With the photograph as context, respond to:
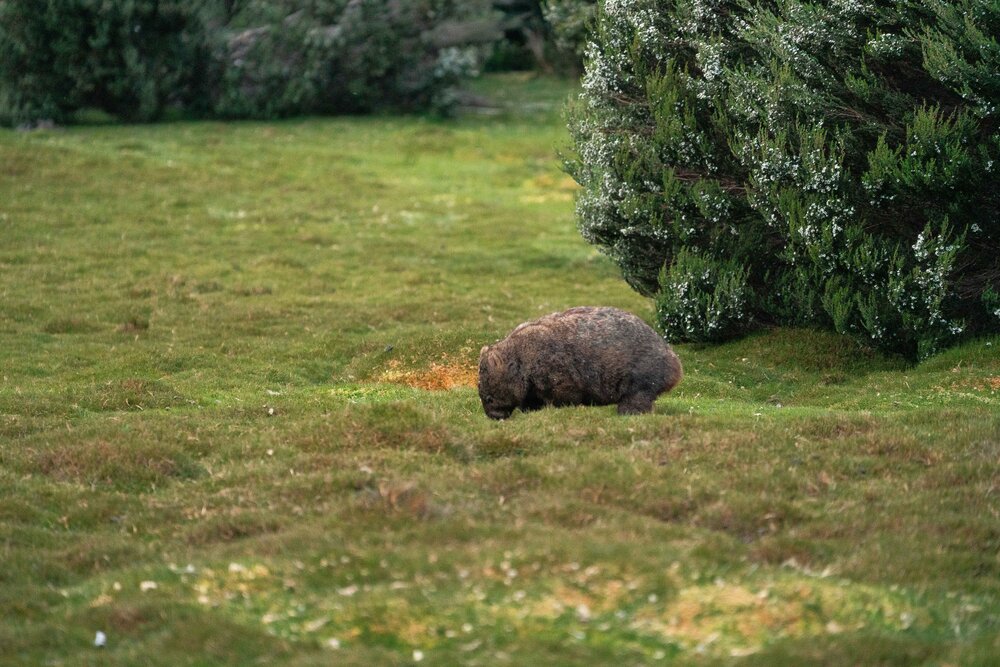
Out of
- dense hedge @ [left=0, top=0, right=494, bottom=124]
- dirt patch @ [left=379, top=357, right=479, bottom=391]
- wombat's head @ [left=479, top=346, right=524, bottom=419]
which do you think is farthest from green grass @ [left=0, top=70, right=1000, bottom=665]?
dense hedge @ [left=0, top=0, right=494, bottom=124]

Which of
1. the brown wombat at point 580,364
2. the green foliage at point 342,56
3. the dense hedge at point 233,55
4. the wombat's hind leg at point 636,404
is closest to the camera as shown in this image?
the brown wombat at point 580,364

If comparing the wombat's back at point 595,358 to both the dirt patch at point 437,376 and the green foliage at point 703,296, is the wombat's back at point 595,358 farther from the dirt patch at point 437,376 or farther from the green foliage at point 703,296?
the green foliage at point 703,296

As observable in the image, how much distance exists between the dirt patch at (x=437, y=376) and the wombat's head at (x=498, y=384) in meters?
4.02

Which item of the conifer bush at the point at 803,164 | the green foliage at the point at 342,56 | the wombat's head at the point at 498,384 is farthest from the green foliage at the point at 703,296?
the green foliage at the point at 342,56

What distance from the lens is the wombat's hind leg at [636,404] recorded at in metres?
14.5

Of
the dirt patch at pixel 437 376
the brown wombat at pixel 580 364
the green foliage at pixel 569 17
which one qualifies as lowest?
the dirt patch at pixel 437 376

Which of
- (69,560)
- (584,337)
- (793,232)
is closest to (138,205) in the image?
(793,232)

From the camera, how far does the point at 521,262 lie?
29641 millimetres

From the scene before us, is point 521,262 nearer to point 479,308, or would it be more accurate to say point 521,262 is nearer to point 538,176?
point 479,308

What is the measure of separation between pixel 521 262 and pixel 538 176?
1016 cm

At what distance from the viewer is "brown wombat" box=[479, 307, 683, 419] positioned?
14.4 metres

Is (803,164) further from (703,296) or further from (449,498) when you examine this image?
(449,498)

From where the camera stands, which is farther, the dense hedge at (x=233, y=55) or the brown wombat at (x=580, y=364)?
the dense hedge at (x=233, y=55)

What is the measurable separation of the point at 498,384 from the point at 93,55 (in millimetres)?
31903
